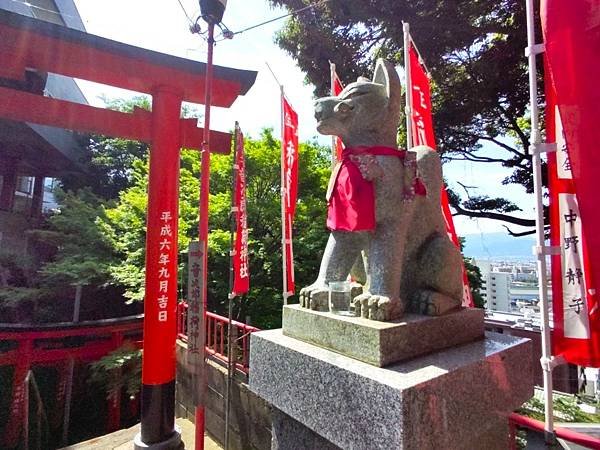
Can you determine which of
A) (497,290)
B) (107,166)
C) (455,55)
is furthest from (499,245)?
(107,166)

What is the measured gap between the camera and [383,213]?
1.96 meters

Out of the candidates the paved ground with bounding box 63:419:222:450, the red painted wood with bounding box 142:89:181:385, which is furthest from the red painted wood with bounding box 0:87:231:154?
the paved ground with bounding box 63:419:222:450

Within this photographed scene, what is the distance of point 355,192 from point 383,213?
0.19 m

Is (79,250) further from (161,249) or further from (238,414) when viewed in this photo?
(238,414)

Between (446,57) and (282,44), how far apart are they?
3533 millimetres

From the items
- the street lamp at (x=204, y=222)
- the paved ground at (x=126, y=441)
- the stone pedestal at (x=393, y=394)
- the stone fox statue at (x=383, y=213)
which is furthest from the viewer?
the paved ground at (x=126, y=441)

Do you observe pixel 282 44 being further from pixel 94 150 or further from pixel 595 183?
pixel 94 150

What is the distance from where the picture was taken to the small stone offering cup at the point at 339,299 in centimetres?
195

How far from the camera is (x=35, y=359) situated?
294 inches

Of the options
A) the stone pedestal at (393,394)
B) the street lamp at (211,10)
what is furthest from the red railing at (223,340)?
the street lamp at (211,10)

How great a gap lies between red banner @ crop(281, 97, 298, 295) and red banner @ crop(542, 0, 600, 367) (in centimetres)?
318

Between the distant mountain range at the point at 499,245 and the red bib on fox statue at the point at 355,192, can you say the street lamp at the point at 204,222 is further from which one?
the distant mountain range at the point at 499,245

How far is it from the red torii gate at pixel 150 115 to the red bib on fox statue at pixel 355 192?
313 centimetres

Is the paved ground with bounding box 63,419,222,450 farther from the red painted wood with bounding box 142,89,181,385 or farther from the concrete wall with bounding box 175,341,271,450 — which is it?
the red painted wood with bounding box 142,89,181,385
